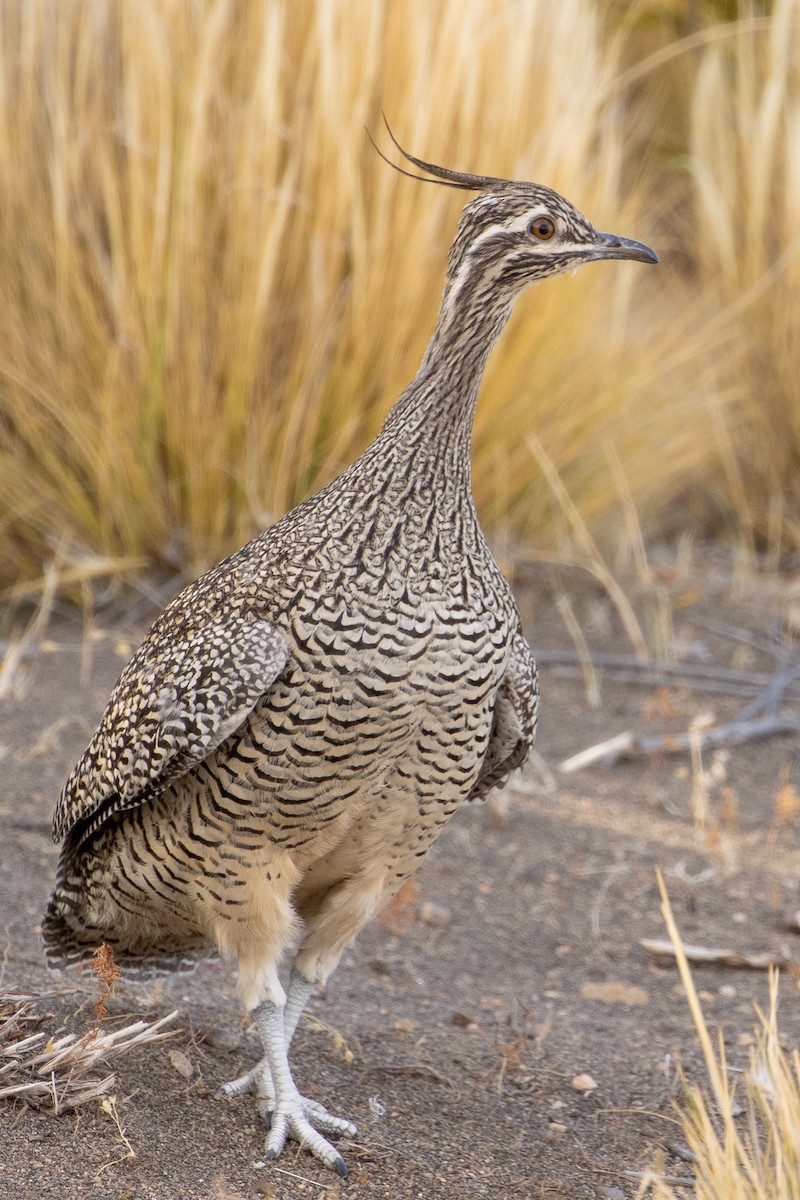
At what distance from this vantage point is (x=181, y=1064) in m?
3.33

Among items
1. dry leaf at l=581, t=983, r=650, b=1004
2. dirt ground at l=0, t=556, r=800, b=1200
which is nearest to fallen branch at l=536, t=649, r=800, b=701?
dirt ground at l=0, t=556, r=800, b=1200

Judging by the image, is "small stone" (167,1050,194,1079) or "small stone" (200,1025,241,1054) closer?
"small stone" (167,1050,194,1079)

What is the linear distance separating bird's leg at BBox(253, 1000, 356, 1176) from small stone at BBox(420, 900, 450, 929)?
124cm

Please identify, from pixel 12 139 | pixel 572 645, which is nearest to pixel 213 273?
pixel 12 139

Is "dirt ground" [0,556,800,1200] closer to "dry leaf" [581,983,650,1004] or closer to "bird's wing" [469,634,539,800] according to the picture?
"dry leaf" [581,983,650,1004]

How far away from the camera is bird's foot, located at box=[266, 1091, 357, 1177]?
307 centimetres

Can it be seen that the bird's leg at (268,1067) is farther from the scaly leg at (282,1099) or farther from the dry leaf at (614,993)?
the dry leaf at (614,993)

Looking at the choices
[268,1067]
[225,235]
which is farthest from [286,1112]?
[225,235]

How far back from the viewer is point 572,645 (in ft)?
20.2

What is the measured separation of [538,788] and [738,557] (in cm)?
261

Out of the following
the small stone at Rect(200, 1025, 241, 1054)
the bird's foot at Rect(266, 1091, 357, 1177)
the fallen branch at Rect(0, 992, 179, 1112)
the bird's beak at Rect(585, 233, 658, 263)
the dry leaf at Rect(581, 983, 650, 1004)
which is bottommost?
the dry leaf at Rect(581, 983, 650, 1004)

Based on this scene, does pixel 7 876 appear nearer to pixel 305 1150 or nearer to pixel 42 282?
pixel 305 1150

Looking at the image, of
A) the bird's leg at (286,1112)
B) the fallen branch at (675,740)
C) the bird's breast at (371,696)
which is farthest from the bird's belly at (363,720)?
the fallen branch at (675,740)

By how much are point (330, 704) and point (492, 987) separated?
5.26 ft
